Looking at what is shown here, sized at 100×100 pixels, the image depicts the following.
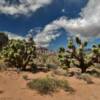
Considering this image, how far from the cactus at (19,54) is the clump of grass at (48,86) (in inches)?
283

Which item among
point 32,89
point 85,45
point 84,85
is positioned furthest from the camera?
point 85,45

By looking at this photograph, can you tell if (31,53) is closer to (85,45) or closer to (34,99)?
(85,45)

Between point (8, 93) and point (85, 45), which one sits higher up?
point (85, 45)

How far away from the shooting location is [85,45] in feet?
74.6

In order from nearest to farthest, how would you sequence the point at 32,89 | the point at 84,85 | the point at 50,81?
1. the point at 32,89
2. the point at 50,81
3. the point at 84,85

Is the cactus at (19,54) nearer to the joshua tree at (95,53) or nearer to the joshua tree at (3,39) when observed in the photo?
the joshua tree at (95,53)

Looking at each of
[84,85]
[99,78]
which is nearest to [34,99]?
[84,85]

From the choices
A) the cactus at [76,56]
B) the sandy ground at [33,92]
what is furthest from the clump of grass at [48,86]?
the cactus at [76,56]

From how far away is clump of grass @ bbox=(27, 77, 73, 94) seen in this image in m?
14.8

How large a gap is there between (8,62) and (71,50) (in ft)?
20.9

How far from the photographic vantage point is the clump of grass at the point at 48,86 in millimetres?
14844

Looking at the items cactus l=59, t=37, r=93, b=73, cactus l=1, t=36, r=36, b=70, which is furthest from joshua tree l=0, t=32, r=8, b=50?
cactus l=59, t=37, r=93, b=73

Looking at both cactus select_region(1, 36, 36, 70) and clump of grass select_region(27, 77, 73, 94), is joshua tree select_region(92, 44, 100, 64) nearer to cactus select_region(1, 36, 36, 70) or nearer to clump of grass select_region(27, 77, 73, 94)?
cactus select_region(1, 36, 36, 70)

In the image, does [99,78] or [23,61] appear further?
[23,61]
